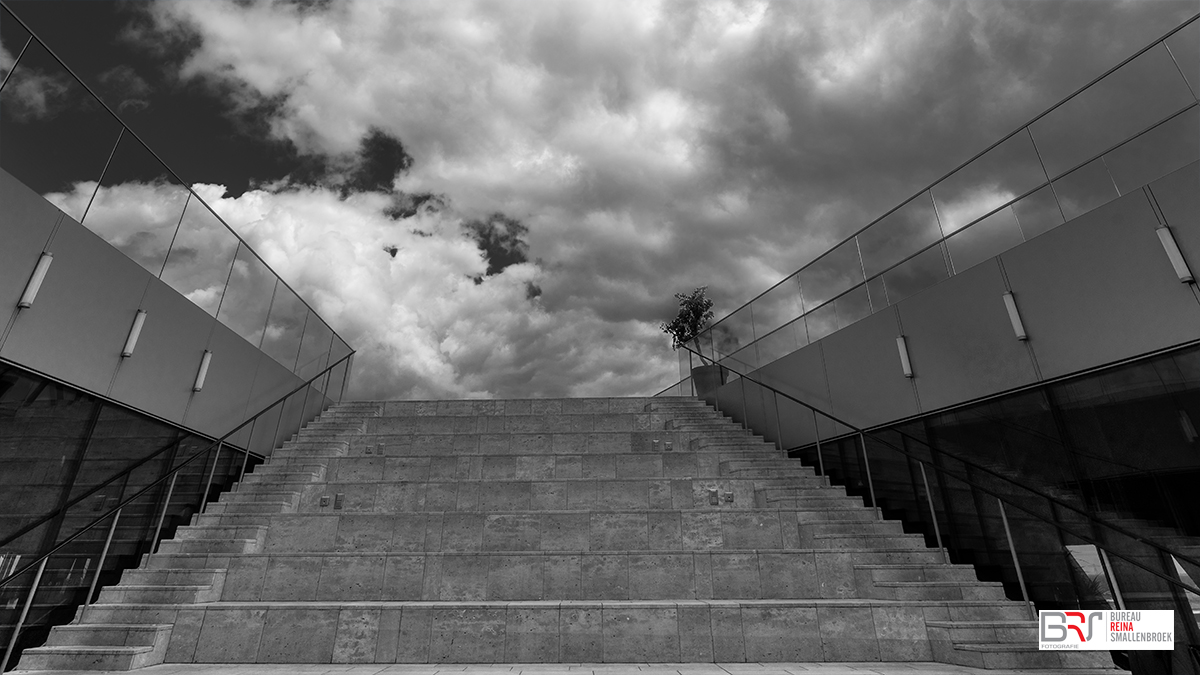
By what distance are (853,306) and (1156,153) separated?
4.30 meters

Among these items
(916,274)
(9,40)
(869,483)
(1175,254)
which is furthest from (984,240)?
(9,40)

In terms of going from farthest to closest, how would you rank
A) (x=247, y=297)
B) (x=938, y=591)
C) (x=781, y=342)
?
(x=781, y=342)
(x=247, y=297)
(x=938, y=591)

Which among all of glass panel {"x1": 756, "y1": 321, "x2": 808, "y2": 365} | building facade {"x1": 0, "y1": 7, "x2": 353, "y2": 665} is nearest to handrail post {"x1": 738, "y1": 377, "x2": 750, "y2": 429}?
glass panel {"x1": 756, "y1": 321, "x2": 808, "y2": 365}

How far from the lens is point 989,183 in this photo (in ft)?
24.9

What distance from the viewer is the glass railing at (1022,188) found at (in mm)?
5707

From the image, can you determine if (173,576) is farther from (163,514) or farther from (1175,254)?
(1175,254)

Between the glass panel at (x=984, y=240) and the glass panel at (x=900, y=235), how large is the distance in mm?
453

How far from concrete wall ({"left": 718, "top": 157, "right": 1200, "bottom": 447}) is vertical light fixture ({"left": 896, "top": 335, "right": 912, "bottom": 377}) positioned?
0.08m

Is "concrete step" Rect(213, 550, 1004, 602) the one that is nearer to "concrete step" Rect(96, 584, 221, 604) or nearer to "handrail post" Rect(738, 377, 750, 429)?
"concrete step" Rect(96, 584, 221, 604)

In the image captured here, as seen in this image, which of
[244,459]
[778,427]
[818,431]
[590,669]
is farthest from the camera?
[778,427]

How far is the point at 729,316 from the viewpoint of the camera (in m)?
13.0

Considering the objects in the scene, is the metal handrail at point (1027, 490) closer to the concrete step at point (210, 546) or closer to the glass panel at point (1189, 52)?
the glass panel at point (1189, 52)

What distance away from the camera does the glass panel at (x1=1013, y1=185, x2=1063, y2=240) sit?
6.61 meters

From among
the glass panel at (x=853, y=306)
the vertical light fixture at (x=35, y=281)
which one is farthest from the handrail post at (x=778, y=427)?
the vertical light fixture at (x=35, y=281)
